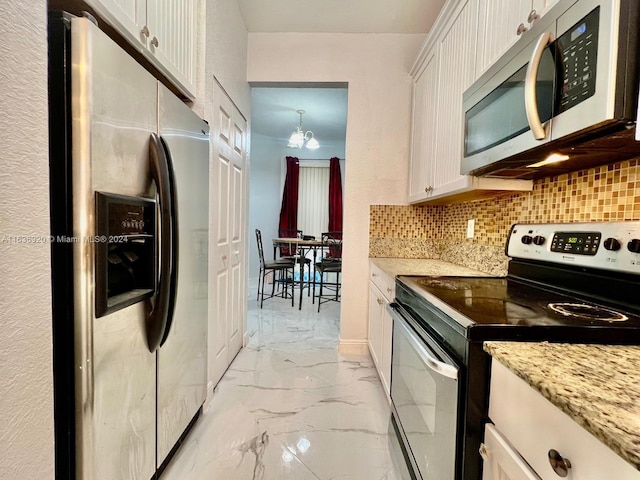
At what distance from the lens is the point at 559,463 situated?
54cm

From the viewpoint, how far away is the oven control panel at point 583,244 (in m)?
0.93

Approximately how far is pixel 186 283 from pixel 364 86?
2.17 metres

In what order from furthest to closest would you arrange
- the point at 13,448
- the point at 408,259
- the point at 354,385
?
the point at 408,259 < the point at 354,385 < the point at 13,448

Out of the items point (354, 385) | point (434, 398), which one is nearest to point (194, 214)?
point (434, 398)

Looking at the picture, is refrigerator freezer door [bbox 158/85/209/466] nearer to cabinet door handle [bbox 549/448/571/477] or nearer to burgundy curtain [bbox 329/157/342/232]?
cabinet door handle [bbox 549/448/571/477]

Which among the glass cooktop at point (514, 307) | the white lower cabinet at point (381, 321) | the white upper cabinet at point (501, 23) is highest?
the white upper cabinet at point (501, 23)

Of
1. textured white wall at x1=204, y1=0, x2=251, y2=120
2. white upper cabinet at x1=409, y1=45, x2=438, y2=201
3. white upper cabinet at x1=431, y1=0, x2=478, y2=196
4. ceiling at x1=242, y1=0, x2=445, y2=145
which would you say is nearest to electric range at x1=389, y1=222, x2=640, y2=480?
white upper cabinet at x1=431, y1=0, x2=478, y2=196

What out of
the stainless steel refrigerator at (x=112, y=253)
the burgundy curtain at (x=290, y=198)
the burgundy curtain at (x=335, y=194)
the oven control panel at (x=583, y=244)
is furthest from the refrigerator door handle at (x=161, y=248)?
the burgundy curtain at (x=335, y=194)

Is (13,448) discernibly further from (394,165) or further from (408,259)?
(394,165)

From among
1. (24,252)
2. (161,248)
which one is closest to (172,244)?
(161,248)

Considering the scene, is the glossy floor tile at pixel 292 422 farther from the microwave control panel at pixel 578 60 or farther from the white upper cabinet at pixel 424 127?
the microwave control panel at pixel 578 60

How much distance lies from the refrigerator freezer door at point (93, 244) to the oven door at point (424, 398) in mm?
946

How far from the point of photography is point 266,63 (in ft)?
8.87

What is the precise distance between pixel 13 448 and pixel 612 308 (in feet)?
5.14
